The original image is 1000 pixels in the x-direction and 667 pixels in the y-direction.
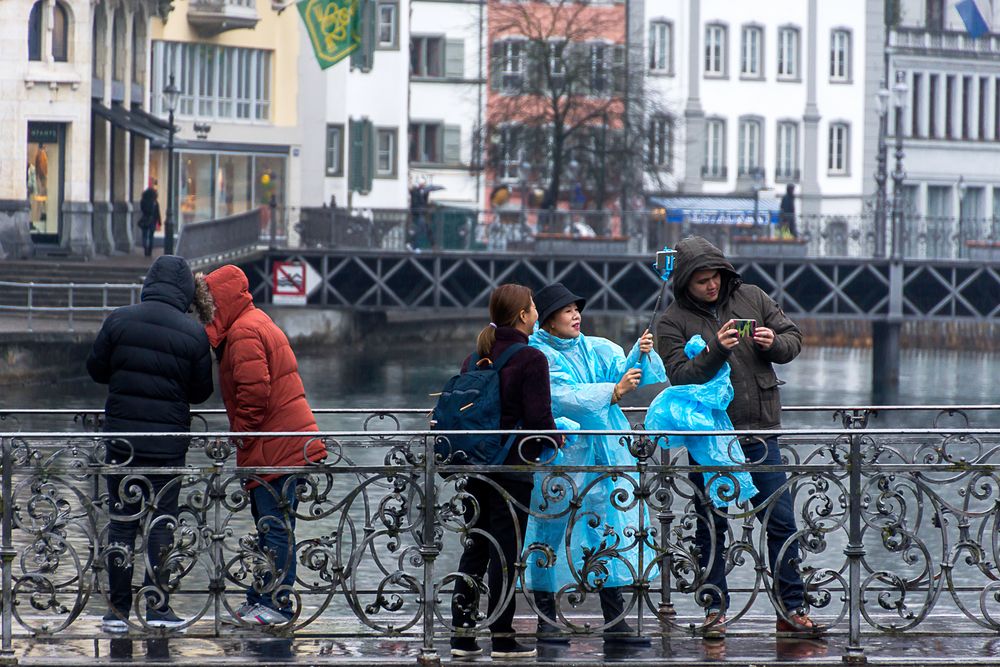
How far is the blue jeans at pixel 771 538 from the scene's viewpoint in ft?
29.2

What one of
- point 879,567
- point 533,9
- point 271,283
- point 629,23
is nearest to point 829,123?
point 629,23

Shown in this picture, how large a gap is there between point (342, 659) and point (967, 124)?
7585cm

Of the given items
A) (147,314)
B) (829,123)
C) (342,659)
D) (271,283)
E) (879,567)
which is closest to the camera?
(342,659)

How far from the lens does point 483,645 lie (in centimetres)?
905

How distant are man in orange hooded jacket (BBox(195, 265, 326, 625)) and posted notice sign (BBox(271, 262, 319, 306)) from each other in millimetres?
36752

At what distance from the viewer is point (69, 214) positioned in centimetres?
4709

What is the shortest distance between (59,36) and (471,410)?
132 ft

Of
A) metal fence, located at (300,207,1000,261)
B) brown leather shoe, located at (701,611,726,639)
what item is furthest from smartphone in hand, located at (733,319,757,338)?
metal fence, located at (300,207,1000,261)

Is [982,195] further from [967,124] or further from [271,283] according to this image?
[271,283]

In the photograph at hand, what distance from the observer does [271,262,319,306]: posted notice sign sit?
152 feet

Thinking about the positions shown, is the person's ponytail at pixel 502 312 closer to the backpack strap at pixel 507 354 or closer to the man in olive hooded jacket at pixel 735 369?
the backpack strap at pixel 507 354

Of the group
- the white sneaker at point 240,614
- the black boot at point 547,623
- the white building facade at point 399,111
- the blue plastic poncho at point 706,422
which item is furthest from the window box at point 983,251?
the white sneaker at point 240,614

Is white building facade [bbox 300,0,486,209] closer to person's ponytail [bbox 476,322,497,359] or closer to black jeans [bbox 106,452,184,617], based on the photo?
person's ponytail [bbox 476,322,497,359]

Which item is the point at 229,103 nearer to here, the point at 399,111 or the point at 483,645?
the point at 399,111
